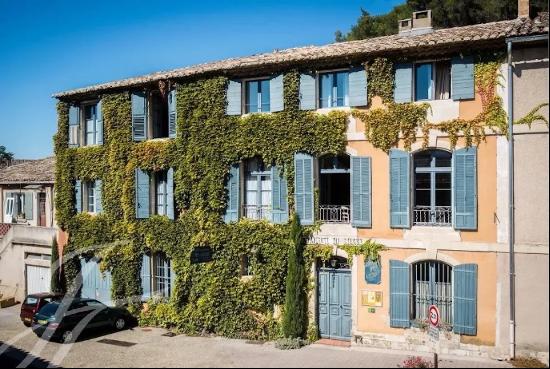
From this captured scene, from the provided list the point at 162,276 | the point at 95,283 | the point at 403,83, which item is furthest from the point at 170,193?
the point at 403,83

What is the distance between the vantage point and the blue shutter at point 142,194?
19875 millimetres

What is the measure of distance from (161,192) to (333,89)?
321 inches

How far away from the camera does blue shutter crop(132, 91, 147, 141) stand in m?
20.1

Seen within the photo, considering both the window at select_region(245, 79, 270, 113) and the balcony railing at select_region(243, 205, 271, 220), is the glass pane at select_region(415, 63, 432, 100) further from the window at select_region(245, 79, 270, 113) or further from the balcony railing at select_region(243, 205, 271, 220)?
the balcony railing at select_region(243, 205, 271, 220)

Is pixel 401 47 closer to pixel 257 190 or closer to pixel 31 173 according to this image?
pixel 257 190

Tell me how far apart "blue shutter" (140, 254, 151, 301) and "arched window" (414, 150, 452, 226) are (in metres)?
10.7

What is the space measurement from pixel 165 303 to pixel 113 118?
796 centimetres

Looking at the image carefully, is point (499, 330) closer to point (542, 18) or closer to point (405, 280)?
point (405, 280)

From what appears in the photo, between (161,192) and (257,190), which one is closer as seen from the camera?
(257,190)

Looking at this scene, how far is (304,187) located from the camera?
54.4 feet

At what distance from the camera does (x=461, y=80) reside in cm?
1477

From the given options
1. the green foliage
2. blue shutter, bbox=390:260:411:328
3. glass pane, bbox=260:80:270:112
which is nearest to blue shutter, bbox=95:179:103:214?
the green foliage

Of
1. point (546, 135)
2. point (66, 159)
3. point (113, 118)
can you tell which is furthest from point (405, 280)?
point (66, 159)

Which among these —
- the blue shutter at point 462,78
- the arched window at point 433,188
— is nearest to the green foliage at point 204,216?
the arched window at point 433,188
